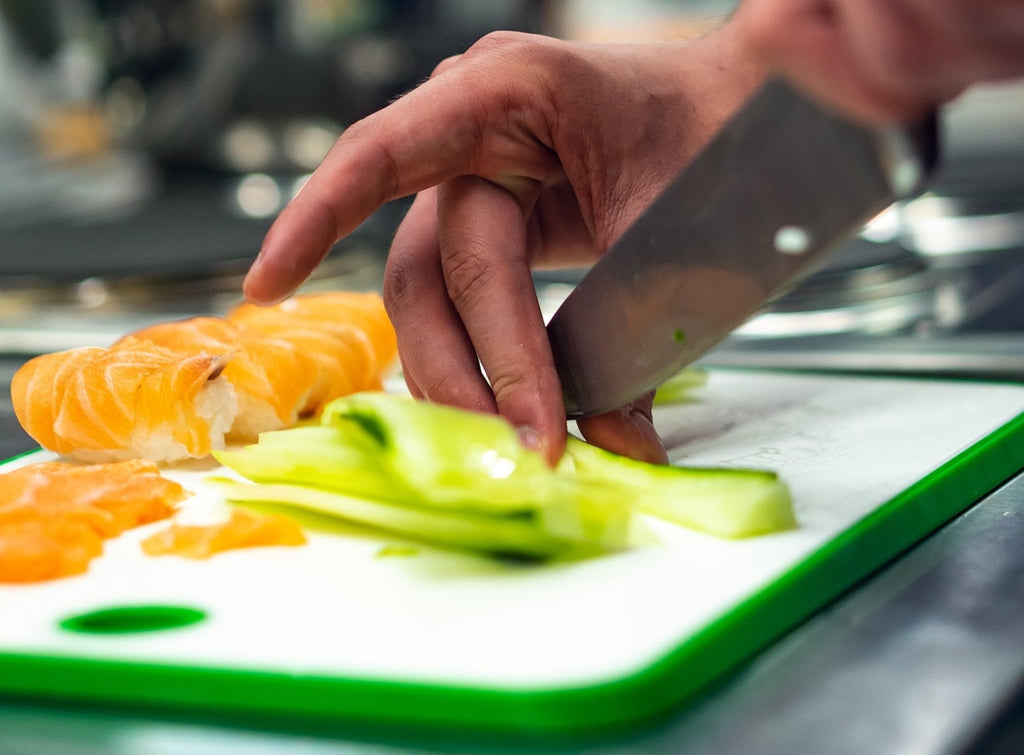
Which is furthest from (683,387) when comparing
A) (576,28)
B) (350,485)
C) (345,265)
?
→ (576,28)

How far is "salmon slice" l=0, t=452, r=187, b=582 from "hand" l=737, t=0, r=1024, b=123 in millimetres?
717

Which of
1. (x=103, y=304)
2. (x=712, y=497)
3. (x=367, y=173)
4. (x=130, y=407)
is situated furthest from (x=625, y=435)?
(x=103, y=304)

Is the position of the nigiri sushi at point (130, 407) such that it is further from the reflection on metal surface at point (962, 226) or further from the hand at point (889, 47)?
the reflection on metal surface at point (962, 226)

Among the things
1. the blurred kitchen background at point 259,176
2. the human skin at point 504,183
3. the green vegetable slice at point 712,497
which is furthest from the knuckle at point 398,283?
the blurred kitchen background at point 259,176

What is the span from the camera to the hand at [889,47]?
0.89 m

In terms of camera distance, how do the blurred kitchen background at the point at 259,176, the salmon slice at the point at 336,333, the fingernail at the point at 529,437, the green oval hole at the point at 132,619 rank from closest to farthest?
the green oval hole at the point at 132,619 → the fingernail at the point at 529,437 → the salmon slice at the point at 336,333 → the blurred kitchen background at the point at 259,176

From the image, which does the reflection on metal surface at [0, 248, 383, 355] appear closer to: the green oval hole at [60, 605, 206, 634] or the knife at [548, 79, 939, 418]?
the knife at [548, 79, 939, 418]

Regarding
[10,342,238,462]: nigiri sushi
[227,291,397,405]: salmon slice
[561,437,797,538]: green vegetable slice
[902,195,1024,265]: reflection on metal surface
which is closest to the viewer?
[561,437,797,538]: green vegetable slice

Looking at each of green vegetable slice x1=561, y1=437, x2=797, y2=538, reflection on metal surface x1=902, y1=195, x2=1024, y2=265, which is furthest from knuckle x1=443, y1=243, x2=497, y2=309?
reflection on metal surface x1=902, y1=195, x2=1024, y2=265

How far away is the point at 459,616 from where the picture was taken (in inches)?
38.7

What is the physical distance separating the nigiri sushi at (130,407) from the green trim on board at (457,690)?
1.65ft

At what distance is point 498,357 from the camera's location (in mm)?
1366

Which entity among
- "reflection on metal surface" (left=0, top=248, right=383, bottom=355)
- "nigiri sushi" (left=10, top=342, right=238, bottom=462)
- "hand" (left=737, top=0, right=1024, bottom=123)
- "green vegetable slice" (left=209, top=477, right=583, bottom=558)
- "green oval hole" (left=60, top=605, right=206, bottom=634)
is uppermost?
"reflection on metal surface" (left=0, top=248, right=383, bottom=355)

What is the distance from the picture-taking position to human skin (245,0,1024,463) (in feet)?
4.40
